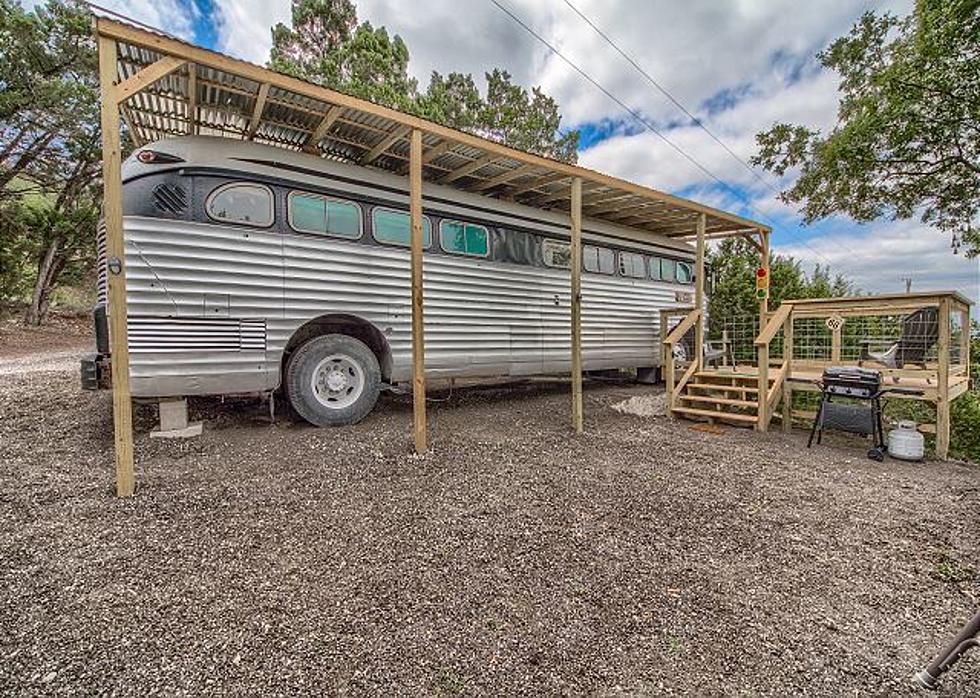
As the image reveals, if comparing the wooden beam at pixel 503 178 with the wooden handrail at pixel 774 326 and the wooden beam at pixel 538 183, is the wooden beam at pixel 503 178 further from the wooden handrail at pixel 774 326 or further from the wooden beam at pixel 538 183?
the wooden handrail at pixel 774 326

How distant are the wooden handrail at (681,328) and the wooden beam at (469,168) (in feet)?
10.2

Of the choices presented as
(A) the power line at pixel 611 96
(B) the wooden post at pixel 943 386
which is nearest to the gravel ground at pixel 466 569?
(B) the wooden post at pixel 943 386

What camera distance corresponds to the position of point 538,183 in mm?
5594

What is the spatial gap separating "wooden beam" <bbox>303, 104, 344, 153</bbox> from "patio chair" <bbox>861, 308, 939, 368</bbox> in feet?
21.0

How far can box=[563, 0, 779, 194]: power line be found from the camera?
7109mm

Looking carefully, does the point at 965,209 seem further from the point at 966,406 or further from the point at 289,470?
the point at 289,470

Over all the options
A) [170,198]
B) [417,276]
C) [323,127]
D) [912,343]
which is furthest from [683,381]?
[170,198]

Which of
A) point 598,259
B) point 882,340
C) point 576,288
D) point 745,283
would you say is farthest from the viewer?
point 745,283

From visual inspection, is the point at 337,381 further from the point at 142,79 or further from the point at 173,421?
the point at 142,79

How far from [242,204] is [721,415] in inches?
223

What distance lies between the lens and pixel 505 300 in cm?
569

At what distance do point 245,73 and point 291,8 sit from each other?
11.6 m

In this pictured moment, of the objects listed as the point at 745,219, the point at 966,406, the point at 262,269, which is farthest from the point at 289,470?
the point at 966,406

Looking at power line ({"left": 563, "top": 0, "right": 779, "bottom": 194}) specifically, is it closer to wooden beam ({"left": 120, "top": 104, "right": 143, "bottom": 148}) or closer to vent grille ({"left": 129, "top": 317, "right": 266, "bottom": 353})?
wooden beam ({"left": 120, "top": 104, "right": 143, "bottom": 148})
